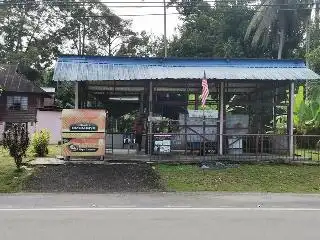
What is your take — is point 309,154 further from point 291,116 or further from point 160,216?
point 160,216

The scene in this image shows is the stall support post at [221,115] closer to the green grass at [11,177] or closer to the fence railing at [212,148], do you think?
the fence railing at [212,148]

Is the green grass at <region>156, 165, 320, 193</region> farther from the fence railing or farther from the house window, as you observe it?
the house window

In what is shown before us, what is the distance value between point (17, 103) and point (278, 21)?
2431 centimetres

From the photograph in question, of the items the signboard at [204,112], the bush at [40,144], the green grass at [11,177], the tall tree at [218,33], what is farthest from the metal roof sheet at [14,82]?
the signboard at [204,112]

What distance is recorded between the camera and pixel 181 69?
21156 millimetres

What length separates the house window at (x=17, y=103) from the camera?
4456 centimetres

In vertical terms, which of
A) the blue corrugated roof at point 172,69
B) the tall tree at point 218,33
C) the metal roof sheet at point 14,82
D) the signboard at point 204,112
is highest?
the tall tree at point 218,33

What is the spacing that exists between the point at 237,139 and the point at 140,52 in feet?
127

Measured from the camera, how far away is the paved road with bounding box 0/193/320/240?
28.5 feet

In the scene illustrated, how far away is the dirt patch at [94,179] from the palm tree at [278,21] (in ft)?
100

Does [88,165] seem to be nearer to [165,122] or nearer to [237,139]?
[165,122]

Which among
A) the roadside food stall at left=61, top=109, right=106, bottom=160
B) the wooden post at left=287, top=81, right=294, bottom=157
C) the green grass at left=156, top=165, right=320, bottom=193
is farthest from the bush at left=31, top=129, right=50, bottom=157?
the wooden post at left=287, top=81, right=294, bottom=157

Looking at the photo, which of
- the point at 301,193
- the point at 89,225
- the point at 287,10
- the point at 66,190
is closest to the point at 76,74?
the point at 66,190

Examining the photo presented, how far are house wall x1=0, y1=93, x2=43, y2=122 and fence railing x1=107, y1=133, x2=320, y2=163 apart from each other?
80.5ft
